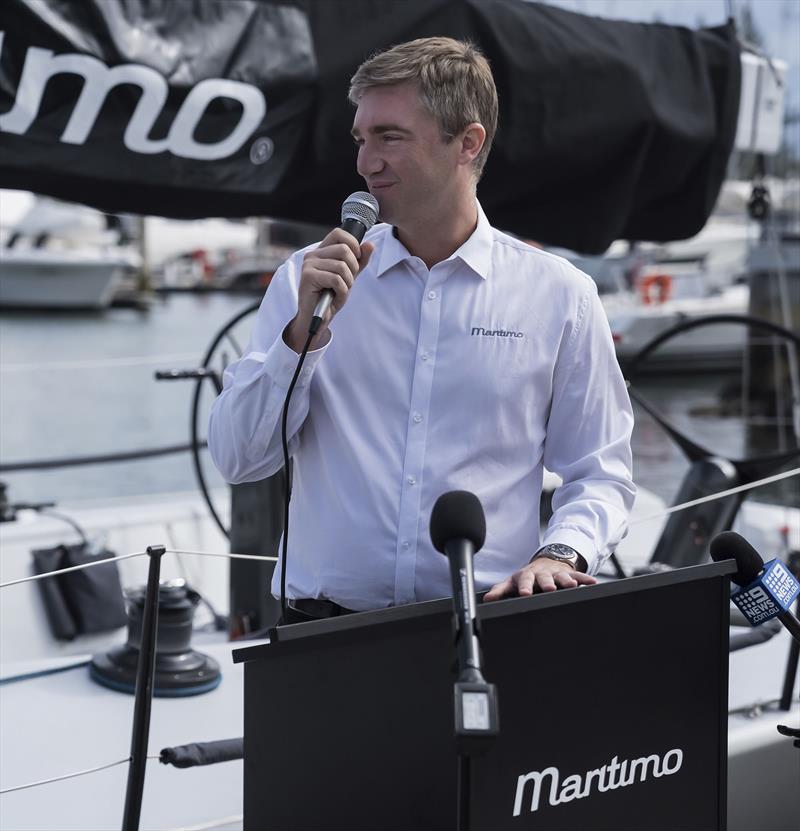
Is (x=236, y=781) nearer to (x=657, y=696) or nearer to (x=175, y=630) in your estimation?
(x=175, y=630)

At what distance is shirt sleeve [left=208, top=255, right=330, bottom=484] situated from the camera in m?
1.73

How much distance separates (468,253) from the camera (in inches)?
75.0

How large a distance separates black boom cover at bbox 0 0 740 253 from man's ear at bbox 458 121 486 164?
1.29m

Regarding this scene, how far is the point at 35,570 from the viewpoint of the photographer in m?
3.59

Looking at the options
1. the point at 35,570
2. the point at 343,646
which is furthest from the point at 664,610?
the point at 35,570

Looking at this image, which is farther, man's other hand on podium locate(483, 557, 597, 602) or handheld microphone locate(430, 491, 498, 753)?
man's other hand on podium locate(483, 557, 597, 602)

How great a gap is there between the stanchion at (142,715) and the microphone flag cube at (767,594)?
0.93 m

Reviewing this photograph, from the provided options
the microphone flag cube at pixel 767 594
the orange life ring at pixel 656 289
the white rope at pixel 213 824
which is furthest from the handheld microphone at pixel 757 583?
the orange life ring at pixel 656 289

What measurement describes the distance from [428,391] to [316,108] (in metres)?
1.58

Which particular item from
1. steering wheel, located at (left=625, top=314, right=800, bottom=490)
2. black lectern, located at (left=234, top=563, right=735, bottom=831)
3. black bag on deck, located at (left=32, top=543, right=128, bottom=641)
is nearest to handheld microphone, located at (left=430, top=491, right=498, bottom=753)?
black lectern, located at (left=234, top=563, right=735, bottom=831)

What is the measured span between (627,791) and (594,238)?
2.63m

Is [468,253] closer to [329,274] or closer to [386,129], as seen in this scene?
[386,129]

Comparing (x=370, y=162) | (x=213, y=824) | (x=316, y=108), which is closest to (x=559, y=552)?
(x=370, y=162)

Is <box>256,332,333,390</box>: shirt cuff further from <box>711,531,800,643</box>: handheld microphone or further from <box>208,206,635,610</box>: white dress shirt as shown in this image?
<box>711,531,800,643</box>: handheld microphone
